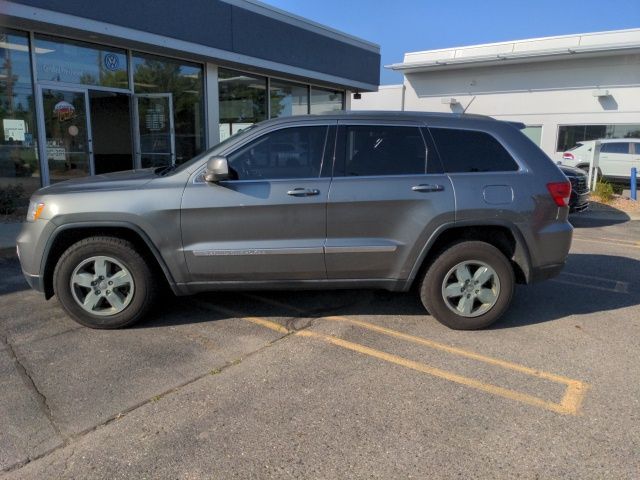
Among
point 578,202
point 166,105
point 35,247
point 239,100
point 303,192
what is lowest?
point 578,202

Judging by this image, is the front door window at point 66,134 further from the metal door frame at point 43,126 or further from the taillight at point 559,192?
the taillight at point 559,192

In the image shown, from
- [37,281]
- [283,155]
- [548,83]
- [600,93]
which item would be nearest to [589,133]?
[600,93]

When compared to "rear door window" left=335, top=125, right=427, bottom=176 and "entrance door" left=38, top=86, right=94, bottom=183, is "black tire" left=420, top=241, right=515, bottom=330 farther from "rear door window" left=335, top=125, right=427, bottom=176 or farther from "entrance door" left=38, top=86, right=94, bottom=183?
"entrance door" left=38, top=86, right=94, bottom=183

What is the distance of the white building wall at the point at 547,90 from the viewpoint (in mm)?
22969

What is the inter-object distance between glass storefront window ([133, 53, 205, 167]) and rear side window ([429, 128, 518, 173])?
8.66 metres

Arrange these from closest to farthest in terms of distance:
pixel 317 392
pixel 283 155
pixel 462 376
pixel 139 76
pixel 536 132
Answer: pixel 317 392, pixel 462 376, pixel 283 155, pixel 139 76, pixel 536 132

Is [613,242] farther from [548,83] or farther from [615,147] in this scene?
[548,83]

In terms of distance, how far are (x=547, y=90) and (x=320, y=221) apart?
79.5ft

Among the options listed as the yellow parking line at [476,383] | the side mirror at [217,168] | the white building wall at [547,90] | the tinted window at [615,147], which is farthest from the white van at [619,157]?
the side mirror at [217,168]

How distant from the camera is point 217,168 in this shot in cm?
399

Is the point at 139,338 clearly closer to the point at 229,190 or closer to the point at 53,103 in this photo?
the point at 229,190

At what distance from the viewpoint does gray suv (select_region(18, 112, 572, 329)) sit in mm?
4199

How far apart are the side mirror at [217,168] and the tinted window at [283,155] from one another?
0.21 m

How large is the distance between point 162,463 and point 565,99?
2618 centimetres
